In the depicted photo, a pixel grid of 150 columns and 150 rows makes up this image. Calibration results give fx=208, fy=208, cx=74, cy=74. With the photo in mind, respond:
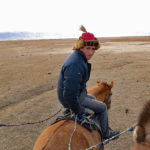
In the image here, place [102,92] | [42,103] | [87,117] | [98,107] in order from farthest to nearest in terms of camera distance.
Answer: [42,103] < [102,92] < [98,107] < [87,117]

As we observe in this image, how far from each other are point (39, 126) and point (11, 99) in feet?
11.4

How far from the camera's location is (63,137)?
3.42 metres

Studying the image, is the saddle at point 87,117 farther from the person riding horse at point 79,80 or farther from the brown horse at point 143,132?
the brown horse at point 143,132

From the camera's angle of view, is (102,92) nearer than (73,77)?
No

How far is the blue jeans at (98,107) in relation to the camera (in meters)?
4.40

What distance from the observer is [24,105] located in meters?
9.27

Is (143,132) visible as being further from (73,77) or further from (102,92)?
(102,92)

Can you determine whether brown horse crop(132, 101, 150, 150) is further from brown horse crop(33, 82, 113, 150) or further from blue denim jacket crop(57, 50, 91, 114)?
Answer: blue denim jacket crop(57, 50, 91, 114)

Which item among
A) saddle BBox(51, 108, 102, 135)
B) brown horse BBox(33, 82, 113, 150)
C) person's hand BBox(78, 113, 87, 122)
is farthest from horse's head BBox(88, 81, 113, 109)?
person's hand BBox(78, 113, 87, 122)

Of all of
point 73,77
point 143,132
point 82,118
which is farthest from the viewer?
point 82,118

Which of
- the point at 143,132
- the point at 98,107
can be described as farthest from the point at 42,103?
the point at 143,132

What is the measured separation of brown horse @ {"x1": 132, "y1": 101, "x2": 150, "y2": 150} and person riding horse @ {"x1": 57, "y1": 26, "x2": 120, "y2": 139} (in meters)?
1.51

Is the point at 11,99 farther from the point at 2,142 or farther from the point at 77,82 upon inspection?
the point at 77,82

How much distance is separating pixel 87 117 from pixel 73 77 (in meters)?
1.15
